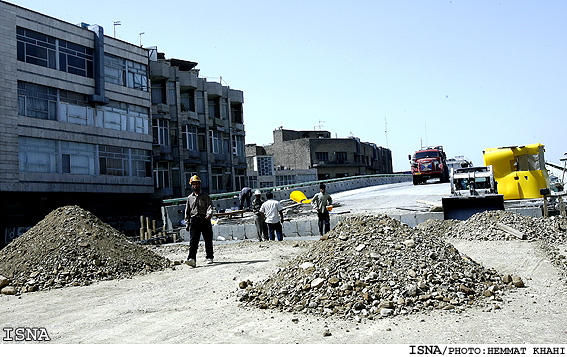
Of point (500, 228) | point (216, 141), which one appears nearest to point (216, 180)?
Answer: point (216, 141)

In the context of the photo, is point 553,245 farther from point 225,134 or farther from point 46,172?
point 225,134

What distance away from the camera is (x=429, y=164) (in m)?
40.3

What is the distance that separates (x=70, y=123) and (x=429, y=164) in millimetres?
25665

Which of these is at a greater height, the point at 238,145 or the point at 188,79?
the point at 188,79

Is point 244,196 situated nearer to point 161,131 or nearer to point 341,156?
point 161,131

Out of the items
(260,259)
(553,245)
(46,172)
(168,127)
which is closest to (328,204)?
(260,259)

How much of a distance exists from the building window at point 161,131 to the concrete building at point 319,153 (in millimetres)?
39872

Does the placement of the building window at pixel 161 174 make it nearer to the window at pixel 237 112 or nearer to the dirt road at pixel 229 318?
the window at pixel 237 112

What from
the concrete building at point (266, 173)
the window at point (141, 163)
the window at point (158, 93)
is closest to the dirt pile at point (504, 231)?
the window at point (141, 163)

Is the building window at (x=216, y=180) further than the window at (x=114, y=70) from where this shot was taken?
Yes

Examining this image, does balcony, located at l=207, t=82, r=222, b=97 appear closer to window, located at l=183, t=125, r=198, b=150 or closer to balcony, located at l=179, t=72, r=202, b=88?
balcony, located at l=179, t=72, r=202, b=88

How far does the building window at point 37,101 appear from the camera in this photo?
96.4ft
